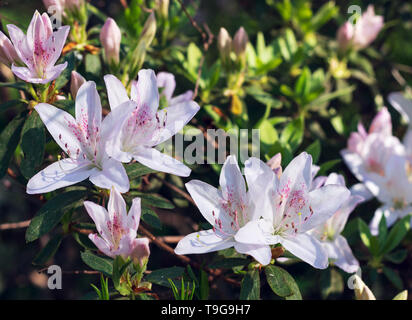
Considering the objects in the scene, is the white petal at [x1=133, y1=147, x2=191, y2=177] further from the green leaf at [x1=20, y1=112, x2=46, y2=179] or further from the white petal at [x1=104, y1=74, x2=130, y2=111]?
the green leaf at [x1=20, y1=112, x2=46, y2=179]

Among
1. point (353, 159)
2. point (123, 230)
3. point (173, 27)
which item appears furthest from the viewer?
point (173, 27)

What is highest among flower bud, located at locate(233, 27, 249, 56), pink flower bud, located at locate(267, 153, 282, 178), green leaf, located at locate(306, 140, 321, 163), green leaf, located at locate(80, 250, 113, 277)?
flower bud, located at locate(233, 27, 249, 56)

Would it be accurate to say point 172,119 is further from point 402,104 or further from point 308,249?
point 402,104

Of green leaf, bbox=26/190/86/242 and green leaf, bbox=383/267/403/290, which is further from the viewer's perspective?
green leaf, bbox=383/267/403/290

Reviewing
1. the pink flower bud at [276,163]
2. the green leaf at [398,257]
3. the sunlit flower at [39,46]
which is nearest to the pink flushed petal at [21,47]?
the sunlit flower at [39,46]

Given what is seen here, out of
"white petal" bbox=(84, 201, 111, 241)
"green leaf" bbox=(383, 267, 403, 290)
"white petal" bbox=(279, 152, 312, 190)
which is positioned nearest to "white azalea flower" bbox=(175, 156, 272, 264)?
"white petal" bbox=(279, 152, 312, 190)
